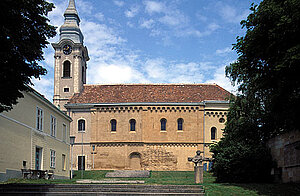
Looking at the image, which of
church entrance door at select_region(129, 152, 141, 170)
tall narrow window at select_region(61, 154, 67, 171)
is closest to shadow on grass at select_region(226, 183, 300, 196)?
tall narrow window at select_region(61, 154, 67, 171)

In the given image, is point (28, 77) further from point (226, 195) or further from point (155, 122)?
point (155, 122)

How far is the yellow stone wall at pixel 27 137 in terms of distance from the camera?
24.6 metres

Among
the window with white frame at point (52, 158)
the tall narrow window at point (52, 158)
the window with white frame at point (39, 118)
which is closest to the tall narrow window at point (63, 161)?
the tall narrow window at point (52, 158)

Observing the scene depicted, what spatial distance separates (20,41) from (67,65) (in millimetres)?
43630

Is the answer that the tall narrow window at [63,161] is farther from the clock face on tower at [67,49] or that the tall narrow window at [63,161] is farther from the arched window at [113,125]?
the clock face on tower at [67,49]

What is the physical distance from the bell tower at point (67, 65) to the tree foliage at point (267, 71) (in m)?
34.7

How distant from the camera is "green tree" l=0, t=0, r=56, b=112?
1382cm

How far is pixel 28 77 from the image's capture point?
51.8 ft

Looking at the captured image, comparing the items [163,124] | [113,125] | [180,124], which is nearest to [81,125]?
[113,125]

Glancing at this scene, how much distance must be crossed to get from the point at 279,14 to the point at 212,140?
35.9 metres

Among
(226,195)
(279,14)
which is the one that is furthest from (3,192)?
(279,14)

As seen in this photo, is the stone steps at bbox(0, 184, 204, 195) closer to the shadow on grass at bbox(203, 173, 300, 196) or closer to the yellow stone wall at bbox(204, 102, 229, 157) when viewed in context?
the shadow on grass at bbox(203, 173, 300, 196)

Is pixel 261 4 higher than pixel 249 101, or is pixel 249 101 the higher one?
pixel 261 4

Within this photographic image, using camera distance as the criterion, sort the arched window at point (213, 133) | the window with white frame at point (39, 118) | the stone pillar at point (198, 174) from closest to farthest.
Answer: the stone pillar at point (198, 174), the window with white frame at point (39, 118), the arched window at point (213, 133)
